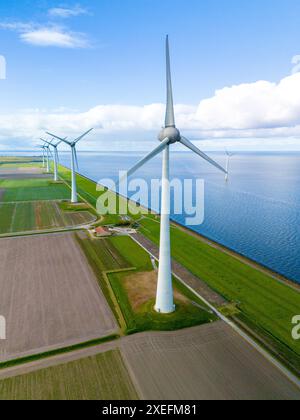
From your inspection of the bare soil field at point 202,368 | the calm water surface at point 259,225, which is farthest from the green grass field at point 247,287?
the calm water surface at point 259,225

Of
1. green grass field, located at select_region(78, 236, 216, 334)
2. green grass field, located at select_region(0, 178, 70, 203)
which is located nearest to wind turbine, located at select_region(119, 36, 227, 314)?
green grass field, located at select_region(78, 236, 216, 334)

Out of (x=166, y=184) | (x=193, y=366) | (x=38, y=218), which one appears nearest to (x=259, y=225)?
(x=166, y=184)

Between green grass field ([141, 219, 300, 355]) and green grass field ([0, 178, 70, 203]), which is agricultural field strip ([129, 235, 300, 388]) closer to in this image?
green grass field ([141, 219, 300, 355])

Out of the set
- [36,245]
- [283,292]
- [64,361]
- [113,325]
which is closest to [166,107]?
[113,325]

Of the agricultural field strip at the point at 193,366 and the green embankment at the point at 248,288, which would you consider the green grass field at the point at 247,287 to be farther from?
the agricultural field strip at the point at 193,366

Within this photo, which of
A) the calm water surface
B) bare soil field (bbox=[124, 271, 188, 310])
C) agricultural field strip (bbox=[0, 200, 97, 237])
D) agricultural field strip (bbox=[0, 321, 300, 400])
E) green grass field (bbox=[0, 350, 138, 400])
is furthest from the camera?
agricultural field strip (bbox=[0, 200, 97, 237])
